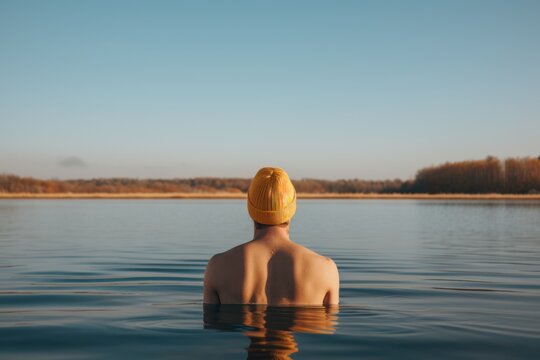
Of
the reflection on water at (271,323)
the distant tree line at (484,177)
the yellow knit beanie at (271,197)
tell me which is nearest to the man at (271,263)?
the yellow knit beanie at (271,197)

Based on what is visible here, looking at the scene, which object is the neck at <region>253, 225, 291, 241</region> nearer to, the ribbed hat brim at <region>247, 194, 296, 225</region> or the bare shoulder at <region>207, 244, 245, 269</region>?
the ribbed hat brim at <region>247, 194, 296, 225</region>

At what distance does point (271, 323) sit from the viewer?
5.99 meters

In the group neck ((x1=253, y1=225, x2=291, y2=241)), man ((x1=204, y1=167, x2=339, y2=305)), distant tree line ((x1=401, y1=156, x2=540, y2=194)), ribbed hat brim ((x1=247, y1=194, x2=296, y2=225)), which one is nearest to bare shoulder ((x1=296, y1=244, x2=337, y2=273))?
man ((x1=204, y1=167, x2=339, y2=305))

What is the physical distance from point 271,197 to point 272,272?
691mm

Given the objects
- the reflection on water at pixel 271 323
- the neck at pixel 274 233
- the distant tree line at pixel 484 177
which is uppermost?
the distant tree line at pixel 484 177

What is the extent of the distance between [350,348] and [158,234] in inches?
780

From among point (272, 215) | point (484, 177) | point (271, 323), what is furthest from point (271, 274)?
point (484, 177)

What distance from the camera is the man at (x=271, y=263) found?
5.42 meters

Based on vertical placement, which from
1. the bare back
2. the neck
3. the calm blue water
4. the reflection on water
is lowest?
the calm blue water

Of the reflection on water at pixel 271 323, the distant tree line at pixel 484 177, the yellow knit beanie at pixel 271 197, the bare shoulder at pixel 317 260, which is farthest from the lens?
the distant tree line at pixel 484 177

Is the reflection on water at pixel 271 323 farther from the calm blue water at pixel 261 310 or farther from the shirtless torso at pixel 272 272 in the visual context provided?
the shirtless torso at pixel 272 272

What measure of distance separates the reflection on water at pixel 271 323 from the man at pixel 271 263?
147 mm

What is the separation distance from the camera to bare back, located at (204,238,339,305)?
5.46 metres

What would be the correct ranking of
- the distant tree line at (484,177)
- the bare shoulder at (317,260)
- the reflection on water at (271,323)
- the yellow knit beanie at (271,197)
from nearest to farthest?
the yellow knit beanie at (271,197)
the bare shoulder at (317,260)
the reflection on water at (271,323)
the distant tree line at (484,177)
